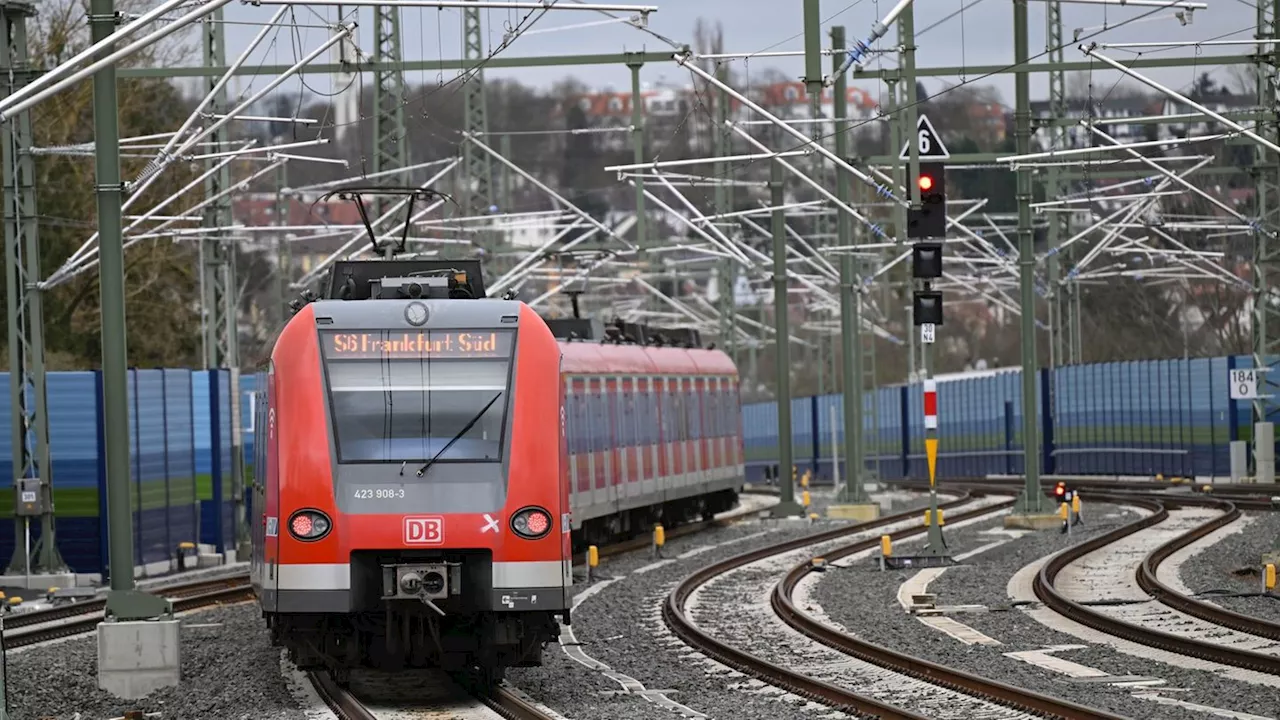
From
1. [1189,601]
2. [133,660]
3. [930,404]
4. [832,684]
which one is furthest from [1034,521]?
[133,660]

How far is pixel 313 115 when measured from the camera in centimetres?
6894

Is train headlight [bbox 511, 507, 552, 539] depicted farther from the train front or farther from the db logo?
the db logo

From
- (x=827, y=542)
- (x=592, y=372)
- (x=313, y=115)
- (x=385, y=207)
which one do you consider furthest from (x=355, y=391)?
(x=313, y=115)

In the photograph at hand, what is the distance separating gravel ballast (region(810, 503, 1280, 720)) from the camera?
13664 mm

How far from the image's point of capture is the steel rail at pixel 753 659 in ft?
44.1

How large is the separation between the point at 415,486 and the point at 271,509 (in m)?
1.04

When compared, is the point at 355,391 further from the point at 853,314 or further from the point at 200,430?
the point at 853,314

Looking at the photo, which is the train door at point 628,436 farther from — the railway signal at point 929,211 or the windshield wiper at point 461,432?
the windshield wiper at point 461,432

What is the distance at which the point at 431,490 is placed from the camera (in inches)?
558

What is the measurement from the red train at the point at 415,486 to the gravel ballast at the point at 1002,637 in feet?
11.4

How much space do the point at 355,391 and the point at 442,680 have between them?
102 inches

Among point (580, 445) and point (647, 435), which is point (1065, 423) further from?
point (580, 445)

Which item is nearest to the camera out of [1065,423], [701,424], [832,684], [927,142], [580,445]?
[832,684]

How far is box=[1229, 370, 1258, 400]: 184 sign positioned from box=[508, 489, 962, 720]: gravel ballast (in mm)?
18134
